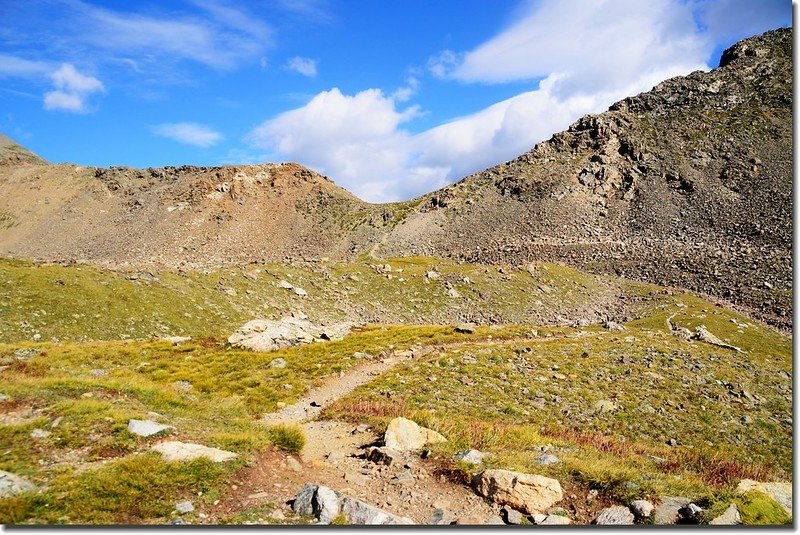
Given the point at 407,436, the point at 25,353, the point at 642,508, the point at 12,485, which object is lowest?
the point at 642,508

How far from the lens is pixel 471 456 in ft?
46.7

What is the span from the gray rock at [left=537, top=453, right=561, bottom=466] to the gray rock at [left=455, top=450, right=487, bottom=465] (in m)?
1.74

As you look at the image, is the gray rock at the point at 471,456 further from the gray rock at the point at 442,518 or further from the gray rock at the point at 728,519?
the gray rock at the point at 728,519

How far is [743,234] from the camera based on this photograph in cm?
8712

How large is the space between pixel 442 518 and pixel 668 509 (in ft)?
17.8

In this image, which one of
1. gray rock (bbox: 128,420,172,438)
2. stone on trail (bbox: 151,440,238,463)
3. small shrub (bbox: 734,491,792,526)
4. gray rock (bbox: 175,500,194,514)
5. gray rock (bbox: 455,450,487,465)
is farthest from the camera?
gray rock (bbox: 455,450,487,465)

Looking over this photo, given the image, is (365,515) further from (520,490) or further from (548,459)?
(548,459)

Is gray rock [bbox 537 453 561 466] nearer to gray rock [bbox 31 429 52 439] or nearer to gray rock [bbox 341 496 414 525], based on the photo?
gray rock [bbox 341 496 414 525]

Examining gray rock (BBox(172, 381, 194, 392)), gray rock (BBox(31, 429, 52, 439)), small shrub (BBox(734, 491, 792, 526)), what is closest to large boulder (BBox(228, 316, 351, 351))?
gray rock (BBox(172, 381, 194, 392))

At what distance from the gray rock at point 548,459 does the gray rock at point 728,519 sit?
15.0ft

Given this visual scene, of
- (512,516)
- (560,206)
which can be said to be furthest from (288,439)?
(560,206)

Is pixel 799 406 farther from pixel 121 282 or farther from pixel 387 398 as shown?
pixel 121 282

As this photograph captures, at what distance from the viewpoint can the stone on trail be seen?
12009 millimetres

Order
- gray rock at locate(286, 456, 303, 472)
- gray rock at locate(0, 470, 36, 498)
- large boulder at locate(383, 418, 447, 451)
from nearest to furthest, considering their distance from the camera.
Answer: gray rock at locate(0, 470, 36, 498)
gray rock at locate(286, 456, 303, 472)
large boulder at locate(383, 418, 447, 451)
